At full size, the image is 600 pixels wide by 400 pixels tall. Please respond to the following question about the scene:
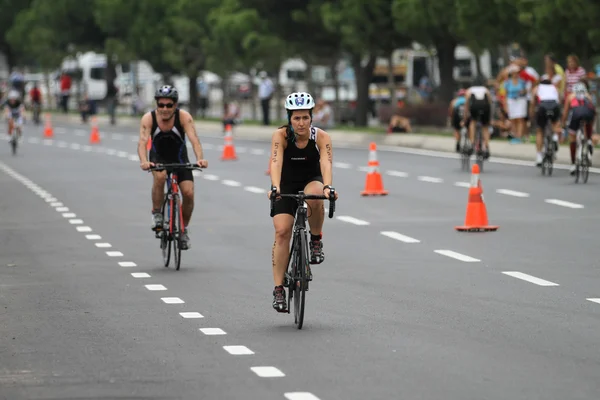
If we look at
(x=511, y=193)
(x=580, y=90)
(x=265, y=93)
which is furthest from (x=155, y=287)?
(x=265, y=93)

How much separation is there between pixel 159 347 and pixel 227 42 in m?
43.1

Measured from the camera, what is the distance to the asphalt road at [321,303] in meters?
9.02

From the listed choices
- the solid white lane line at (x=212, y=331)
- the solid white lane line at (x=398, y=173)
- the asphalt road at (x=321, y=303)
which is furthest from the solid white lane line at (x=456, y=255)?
the solid white lane line at (x=398, y=173)

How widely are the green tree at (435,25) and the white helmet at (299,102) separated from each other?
2768 centimetres

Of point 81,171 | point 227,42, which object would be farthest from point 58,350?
point 227,42

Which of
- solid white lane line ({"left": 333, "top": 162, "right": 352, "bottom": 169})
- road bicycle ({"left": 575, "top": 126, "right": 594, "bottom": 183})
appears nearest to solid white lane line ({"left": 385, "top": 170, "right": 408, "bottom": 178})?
solid white lane line ({"left": 333, "top": 162, "right": 352, "bottom": 169})

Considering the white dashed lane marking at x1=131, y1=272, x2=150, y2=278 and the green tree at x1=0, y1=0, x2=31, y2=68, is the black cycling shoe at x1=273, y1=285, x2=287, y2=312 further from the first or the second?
the green tree at x1=0, y1=0, x2=31, y2=68

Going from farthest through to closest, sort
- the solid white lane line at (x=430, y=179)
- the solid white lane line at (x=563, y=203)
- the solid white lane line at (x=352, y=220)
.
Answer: the solid white lane line at (x=430, y=179)
the solid white lane line at (x=563, y=203)
the solid white lane line at (x=352, y=220)

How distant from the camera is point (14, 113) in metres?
40.4

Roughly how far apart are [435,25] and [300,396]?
33106 millimetres

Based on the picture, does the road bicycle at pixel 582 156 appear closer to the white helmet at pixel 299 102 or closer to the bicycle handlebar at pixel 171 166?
the bicycle handlebar at pixel 171 166

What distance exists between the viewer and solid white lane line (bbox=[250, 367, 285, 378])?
361 inches

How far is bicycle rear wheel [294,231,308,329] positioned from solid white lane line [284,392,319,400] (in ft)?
7.89

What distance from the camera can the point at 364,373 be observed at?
922cm
